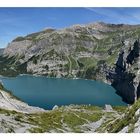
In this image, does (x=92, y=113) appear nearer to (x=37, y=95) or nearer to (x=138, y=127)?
(x=37, y=95)

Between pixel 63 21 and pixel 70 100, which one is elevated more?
pixel 63 21

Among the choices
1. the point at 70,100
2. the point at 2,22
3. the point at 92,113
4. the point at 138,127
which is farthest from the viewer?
the point at 70,100
